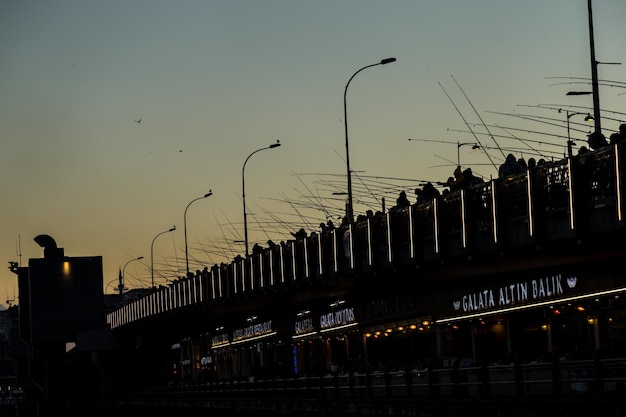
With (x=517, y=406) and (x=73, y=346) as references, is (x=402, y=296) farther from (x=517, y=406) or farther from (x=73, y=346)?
(x=73, y=346)

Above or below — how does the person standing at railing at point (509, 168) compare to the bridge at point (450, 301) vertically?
above

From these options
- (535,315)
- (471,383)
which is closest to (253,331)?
(535,315)

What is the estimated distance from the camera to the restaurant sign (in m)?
55.9

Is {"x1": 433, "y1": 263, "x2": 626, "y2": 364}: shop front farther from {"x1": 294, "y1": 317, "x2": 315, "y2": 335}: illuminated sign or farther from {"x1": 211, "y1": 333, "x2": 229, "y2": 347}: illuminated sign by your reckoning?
{"x1": 211, "y1": 333, "x2": 229, "y2": 347}: illuminated sign

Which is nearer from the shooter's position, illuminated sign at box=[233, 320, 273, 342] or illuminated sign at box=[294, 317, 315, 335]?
illuminated sign at box=[294, 317, 315, 335]

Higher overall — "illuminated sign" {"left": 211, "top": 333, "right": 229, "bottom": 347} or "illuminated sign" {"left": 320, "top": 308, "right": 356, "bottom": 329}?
"illuminated sign" {"left": 211, "top": 333, "right": 229, "bottom": 347}

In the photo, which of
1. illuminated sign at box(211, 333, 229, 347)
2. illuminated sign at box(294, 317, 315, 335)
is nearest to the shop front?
illuminated sign at box(294, 317, 315, 335)

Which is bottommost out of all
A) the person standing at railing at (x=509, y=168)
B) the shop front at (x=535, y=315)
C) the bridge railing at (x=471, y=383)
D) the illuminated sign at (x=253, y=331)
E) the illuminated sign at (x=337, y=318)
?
the bridge railing at (x=471, y=383)

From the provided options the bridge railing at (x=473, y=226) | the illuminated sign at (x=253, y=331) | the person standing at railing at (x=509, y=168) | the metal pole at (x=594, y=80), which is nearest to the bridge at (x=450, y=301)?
the bridge railing at (x=473, y=226)

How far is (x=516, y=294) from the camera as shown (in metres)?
59.4

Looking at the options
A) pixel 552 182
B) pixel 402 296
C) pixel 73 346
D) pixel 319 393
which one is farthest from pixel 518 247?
pixel 73 346

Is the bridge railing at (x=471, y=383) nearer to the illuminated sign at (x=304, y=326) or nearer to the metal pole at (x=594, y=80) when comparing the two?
the metal pole at (x=594, y=80)

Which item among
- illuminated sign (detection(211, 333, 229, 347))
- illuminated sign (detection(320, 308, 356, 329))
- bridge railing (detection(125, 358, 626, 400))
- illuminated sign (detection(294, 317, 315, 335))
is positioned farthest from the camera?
illuminated sign (detection(211, 333, 229, 347))

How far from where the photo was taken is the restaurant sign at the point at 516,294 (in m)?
55.9
